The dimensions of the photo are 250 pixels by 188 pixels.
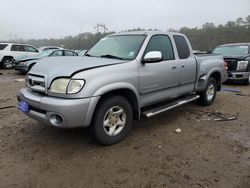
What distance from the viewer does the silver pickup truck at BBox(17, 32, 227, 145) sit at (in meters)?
3.43

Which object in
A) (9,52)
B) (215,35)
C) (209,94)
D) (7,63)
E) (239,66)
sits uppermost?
(215,35)

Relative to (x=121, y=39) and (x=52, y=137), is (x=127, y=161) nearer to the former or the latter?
(x=52, y=137)

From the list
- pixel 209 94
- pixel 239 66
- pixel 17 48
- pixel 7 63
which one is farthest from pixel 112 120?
pixel 17 48

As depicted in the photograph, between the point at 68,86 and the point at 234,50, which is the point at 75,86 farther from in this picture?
the point at 234,50

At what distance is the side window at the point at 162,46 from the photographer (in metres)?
4.66

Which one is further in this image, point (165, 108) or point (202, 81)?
point (202, 81)

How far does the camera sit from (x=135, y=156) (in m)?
3.70

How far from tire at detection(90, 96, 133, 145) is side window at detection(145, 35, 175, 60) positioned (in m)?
1.19

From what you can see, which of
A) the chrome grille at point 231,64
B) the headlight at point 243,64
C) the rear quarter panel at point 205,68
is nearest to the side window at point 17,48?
the chrome grille at point 231,64

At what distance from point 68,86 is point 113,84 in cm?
67

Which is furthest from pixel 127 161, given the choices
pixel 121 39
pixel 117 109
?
pixel 121 39

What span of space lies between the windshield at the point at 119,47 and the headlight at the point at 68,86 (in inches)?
46.8

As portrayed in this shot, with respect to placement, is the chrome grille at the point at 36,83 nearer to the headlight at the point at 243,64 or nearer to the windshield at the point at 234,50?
the headlight at the point at 243,64

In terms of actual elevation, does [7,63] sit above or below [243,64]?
below
